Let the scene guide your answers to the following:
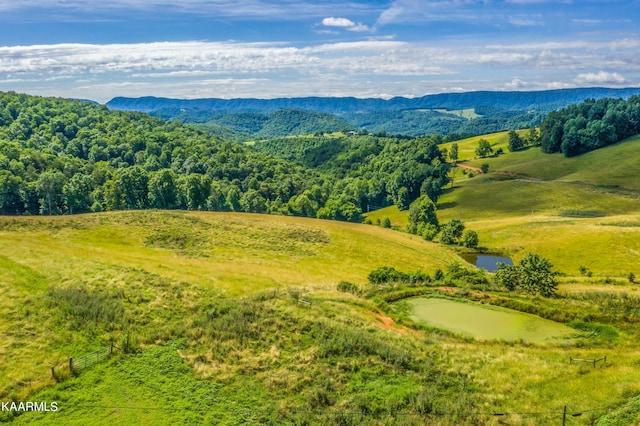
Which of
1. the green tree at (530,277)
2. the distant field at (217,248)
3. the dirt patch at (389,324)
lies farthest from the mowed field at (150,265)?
the green tree at (530,277)

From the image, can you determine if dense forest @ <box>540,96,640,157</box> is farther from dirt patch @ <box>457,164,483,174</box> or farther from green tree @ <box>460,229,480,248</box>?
green tree @ <box>460,229,480,248</box>

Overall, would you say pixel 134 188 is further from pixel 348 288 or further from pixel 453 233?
pixel 348 288

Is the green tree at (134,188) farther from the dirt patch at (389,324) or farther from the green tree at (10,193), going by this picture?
the dirt patch at (389,324)

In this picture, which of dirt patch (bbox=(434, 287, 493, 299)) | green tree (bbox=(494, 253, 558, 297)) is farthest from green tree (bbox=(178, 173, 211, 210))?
green tree (bbox=(494, 253, 558, 297))

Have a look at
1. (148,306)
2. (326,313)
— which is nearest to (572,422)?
(326,313)

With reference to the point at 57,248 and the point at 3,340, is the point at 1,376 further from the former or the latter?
the point at 57,248
